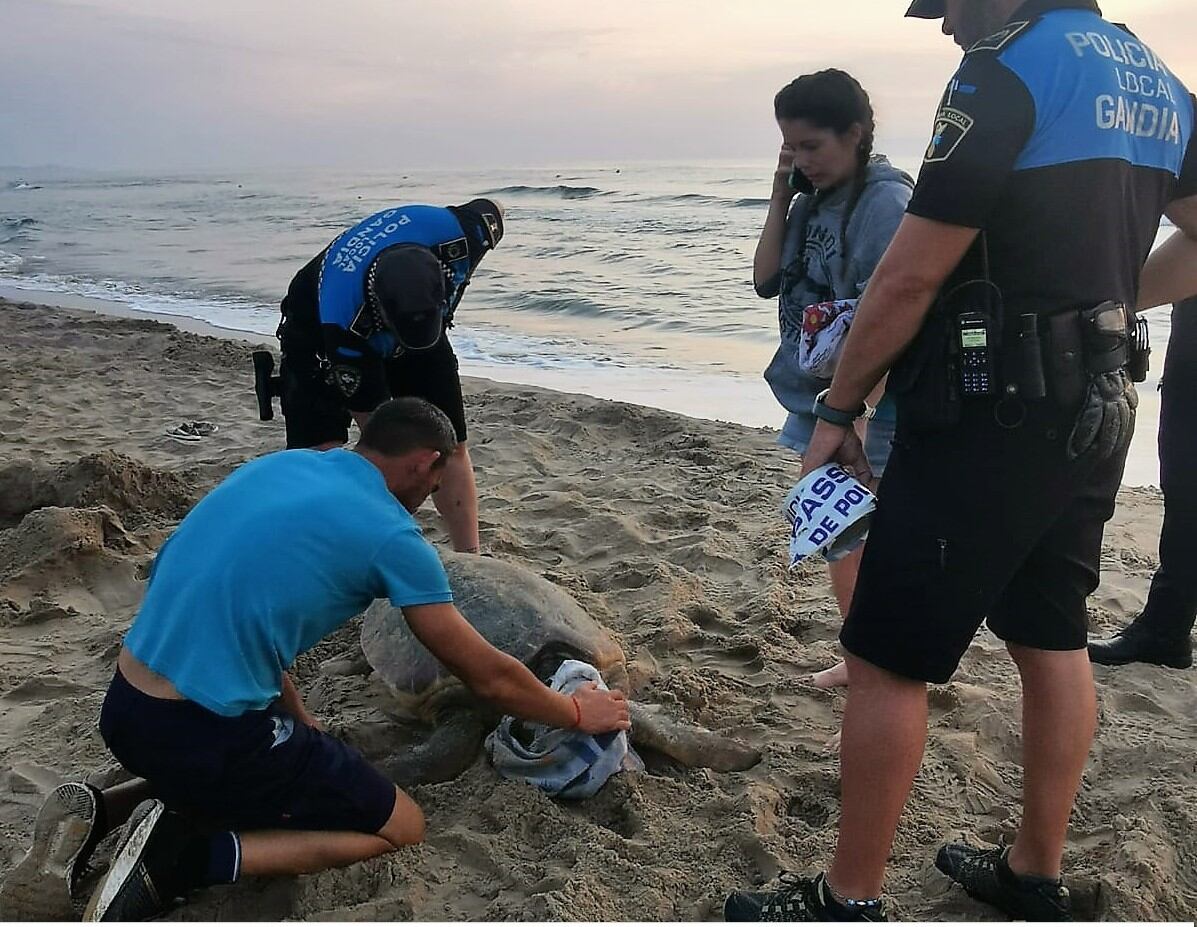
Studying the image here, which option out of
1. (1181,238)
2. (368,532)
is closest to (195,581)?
(368,532)

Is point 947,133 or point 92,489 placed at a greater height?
point 947,133

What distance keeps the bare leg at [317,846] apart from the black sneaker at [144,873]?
138mm

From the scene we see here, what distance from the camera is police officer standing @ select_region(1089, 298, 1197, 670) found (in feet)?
9.46

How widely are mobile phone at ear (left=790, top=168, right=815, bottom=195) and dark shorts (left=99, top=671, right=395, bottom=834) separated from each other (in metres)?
1.87

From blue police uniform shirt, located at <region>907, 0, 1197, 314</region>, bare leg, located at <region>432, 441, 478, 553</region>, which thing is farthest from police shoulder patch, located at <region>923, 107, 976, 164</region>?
bare leg, located at <region>432, 441, 478, 553</region>

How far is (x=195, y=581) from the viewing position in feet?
6.29

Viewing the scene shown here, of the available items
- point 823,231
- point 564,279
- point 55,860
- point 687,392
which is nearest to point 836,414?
point 823,231

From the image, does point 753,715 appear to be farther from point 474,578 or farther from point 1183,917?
point 1183,917

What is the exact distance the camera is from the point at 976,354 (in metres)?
1.51

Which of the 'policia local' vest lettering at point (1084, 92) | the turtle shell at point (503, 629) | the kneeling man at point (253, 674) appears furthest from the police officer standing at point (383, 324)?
the 'policia local' vest lettering at point (1084, 92)

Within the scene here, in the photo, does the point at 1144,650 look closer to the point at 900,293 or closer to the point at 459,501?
the point at 900,293

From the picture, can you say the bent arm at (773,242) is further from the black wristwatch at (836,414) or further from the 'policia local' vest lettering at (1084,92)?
the 'policia local' vest lettering at (1084,92)

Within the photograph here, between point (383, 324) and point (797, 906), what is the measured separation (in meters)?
2.08

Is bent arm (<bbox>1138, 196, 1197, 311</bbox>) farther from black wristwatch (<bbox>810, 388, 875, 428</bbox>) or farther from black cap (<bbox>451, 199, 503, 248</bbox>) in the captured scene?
black cap (<bbox>451, 199, 503, 248</bbox>)
